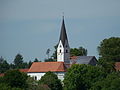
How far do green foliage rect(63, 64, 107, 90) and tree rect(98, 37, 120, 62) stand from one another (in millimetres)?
20140

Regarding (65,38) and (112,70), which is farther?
(65,38)

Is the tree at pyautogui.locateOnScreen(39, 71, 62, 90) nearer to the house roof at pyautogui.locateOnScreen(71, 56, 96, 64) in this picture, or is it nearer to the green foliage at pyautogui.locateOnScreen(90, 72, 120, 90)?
the green foliage at pyautogui.locateOnScreen(90, 72, 120, 90)

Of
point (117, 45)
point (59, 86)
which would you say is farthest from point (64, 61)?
point (59, 86)

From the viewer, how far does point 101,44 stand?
11356 cm

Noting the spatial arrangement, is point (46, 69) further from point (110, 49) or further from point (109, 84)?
point (109, 84)

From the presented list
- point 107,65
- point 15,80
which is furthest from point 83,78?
point 15,80

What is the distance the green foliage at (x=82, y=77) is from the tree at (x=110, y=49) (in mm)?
20140

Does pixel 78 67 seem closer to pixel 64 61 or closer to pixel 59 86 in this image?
pixel 59 86

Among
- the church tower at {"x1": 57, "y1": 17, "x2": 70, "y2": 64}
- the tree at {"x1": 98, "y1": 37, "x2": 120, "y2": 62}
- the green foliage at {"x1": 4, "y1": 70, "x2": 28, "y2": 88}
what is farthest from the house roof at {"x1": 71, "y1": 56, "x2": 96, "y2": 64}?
the green foliage at {"x1": 4, "y1": 70, "x2": 28, "y2": 88}

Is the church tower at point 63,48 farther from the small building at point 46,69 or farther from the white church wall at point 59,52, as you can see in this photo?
the small building at point 46,69

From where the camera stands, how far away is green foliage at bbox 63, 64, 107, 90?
286 ft

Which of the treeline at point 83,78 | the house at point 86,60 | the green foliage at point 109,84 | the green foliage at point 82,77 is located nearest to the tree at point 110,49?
the treeline at point 83,78

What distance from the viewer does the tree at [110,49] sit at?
11050cm

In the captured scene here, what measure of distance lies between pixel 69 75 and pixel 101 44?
2575 cm
